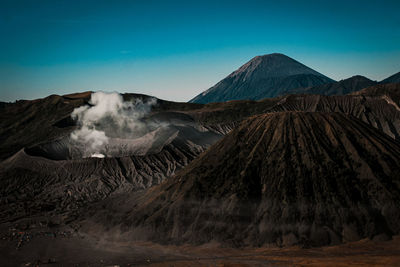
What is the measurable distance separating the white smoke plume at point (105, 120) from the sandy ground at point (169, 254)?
45.5 meters

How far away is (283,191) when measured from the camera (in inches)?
1716

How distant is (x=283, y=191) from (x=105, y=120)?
8373cm

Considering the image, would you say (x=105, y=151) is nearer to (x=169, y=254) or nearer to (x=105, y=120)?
(x=105, y=120)

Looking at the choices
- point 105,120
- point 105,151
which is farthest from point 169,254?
point 105,120

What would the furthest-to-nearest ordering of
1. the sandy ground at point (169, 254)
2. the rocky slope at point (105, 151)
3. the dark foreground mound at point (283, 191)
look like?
the rocky slope at point (105, 151), the dark foreground mound at point (283, 191), the sandy ground at point (169, 254)

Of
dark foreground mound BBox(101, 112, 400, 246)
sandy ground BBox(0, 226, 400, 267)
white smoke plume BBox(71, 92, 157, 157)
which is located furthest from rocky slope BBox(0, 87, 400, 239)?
dark foreground mound BBox(101, 112, 400, 246)

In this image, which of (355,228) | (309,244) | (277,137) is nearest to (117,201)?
(277,137)

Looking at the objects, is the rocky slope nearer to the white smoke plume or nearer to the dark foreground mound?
the white smoke plume

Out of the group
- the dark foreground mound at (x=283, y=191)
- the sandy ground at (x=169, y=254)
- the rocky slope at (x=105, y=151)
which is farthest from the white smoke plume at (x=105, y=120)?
the dark foreground mound at (x=283, y=191)

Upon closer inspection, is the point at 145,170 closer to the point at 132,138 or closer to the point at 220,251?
the point at 132,138

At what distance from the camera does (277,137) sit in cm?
5006

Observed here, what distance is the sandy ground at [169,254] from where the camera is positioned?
32.9 meters

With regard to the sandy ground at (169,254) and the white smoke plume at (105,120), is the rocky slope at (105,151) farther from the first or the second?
the sandy ground at (169,254)

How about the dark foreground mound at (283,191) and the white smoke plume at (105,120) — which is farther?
the white smoke plume at (105,120)
